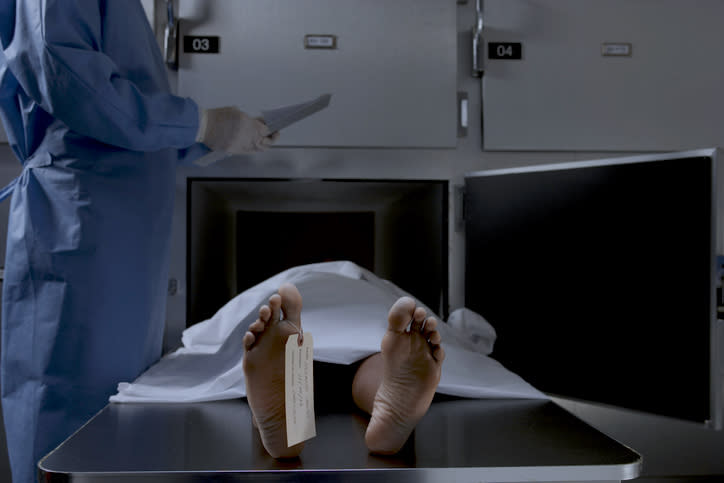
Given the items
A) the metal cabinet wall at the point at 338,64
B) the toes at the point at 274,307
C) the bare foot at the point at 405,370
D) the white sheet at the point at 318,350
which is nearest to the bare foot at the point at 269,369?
the toes at the point at 274,307

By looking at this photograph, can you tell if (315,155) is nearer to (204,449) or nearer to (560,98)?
(560,98)

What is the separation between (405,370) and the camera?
0.67m

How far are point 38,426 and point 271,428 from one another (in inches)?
23.0

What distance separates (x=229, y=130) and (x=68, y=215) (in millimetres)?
391

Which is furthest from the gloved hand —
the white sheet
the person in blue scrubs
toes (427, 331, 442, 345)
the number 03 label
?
toes (427, 331, 442, 345)

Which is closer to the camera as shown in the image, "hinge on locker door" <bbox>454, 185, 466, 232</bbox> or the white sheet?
the white sheet

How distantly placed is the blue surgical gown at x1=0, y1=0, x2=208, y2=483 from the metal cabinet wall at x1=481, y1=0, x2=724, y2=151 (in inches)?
41.5

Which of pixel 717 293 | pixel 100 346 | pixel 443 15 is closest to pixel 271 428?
pixel 100 346

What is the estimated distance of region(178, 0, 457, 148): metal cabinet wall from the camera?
1721 mm

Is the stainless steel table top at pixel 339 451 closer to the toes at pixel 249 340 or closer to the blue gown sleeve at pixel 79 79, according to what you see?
the toes at pixel 249 340

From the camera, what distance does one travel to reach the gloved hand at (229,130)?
1.23m

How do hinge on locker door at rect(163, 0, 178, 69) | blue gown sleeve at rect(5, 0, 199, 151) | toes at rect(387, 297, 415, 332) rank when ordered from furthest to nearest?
hinge on locker door at rect(163, 0, 178, 69) < blue gown sleeve at rect(5, 0, 199, 151) < toes at rect(387, 297, 415, 332)

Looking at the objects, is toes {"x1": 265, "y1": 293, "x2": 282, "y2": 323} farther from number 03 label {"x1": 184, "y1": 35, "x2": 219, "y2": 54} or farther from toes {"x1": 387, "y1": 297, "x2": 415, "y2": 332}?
number 03 label {"x1": 184, "y1": 35, "x2": 219, "y2": 54}

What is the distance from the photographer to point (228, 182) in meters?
1.73
